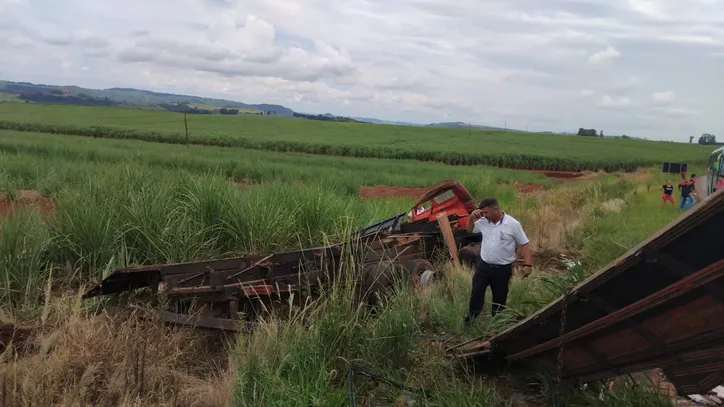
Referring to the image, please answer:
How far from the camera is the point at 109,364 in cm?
434

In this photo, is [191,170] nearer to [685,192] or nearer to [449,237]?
[449,237]

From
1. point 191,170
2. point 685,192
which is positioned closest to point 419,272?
point 685,192

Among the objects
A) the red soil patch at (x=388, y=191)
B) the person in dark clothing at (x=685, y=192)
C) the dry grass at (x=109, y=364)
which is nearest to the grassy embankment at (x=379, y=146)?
the red soil patch at (x=388, y=191)

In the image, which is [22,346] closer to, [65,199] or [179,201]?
[65,199]

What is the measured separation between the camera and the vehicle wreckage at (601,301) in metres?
2.74

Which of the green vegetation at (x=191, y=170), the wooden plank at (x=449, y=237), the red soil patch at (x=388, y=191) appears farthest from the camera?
the red soil patch at (x=388, y=191)

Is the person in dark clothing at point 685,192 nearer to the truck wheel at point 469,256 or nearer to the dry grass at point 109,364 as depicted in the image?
the truck wheel at point 469,256

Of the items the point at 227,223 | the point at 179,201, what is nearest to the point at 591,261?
the point at 227,223

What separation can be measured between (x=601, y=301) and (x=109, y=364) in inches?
149

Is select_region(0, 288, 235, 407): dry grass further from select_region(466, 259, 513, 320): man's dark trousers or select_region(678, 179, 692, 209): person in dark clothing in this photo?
select_region(678, 179, 692, 209): person in dark clothing

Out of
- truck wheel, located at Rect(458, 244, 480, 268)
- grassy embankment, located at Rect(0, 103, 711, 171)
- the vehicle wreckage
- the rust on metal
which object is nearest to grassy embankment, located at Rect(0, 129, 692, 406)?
the vehicle wreckage

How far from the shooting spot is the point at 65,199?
7.00 m

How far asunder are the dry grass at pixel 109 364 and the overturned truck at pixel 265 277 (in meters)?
0.29

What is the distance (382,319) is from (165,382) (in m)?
1.94
